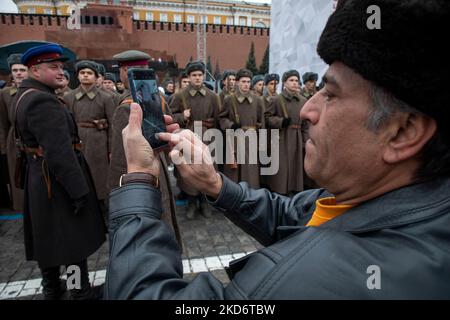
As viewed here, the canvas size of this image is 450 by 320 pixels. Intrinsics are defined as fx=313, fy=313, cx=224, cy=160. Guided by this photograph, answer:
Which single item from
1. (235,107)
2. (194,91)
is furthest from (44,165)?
(235,107)

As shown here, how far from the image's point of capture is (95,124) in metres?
4.69

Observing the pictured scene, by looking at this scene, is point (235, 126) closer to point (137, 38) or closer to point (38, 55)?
point (38, 55)

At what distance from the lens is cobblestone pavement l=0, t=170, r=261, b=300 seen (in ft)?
10.1

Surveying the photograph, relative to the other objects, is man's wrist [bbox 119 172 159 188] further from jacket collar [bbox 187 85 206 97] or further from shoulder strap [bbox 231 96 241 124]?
shoulder strap [bbox 231 96 241 124]

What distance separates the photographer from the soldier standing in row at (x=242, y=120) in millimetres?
5410

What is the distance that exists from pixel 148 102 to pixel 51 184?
1.71 m

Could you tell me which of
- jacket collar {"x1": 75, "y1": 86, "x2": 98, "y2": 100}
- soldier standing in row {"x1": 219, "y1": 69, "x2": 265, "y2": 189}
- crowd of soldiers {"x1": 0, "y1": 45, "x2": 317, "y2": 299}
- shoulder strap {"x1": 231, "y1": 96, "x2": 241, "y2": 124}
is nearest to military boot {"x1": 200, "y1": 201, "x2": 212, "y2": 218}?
crowd of soldiers {"x1": 0, "y1": 45, "x2": 317, "y2": 299}

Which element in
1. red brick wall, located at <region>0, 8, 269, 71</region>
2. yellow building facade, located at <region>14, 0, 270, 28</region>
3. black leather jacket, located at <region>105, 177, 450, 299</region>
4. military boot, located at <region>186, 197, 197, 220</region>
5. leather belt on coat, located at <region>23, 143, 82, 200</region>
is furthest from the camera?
yellow building facade, located at <region>14, 0, 270, 28</region>

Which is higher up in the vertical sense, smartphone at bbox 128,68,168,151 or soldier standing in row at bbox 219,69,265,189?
smartphone at bbox 128,68,168,151

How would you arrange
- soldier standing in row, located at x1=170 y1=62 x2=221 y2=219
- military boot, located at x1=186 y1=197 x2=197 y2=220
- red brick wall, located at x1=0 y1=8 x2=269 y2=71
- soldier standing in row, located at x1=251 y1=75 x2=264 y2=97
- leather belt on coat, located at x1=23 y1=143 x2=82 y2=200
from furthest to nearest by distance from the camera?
red brick wall, located at x1=0 y1=8 x2=269 y2=71 < soldier standing in row, located at x1=251 y1=75 x2=264 y2=97 < soldier standing in row, located at x1=170 y1=62 x2=221 y2=219 < military boot, located at x1=186 y1=197 x2=197 y2=220 < leather belt on coat, located at x1=23 y1=143 x2=82 y2=200
